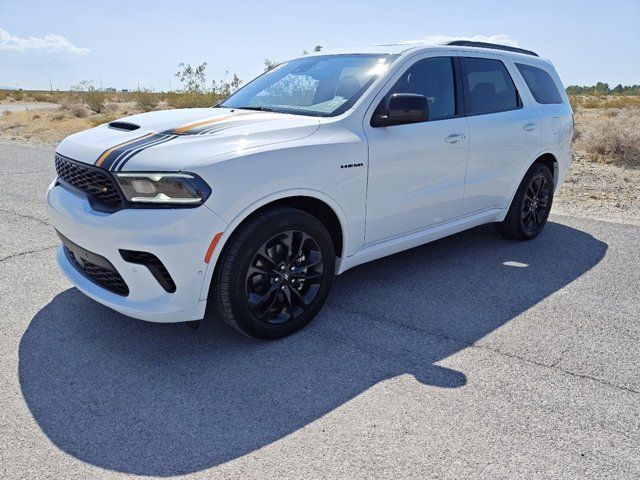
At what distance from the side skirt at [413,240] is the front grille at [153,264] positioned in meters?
1.27

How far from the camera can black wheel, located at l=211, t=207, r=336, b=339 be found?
316 centimetres

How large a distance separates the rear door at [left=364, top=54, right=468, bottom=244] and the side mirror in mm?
56

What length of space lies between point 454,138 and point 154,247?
2.57 m

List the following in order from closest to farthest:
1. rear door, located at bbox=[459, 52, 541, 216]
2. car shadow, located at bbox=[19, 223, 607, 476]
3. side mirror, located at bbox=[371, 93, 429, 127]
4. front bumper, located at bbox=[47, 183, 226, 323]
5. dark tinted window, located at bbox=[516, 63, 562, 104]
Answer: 1. car shadow, located at bbox=[19, 223, 607, 476]
2. front bumper, located at bbox=[47, 183, 226, 323]
3. side mirror, located at bbox=[371, 93, 429, 127]
4. rear door, located at bbox=[459, 52, 541, 216]
5. dark tinted window, located at bbox=[516, 63, 562, 104]

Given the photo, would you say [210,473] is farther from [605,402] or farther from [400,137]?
[400,137]

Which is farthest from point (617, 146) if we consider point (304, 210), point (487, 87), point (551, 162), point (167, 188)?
point (167, 188)

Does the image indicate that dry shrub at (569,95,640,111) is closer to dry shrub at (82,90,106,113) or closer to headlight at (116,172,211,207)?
dry shrub at (82,90,106,113)

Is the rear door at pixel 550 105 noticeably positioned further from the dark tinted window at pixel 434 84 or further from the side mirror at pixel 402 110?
the side mirror at pixel 402 110

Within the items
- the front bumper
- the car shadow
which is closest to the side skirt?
the car shadow

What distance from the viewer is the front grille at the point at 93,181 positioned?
308cm

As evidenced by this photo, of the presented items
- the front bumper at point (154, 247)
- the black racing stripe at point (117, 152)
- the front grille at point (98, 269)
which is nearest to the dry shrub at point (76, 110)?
the front grille at point (98, 269)

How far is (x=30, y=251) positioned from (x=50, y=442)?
3053 millimetres

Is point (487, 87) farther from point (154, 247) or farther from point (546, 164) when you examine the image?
point (154, 247)

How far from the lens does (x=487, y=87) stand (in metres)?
4.87
